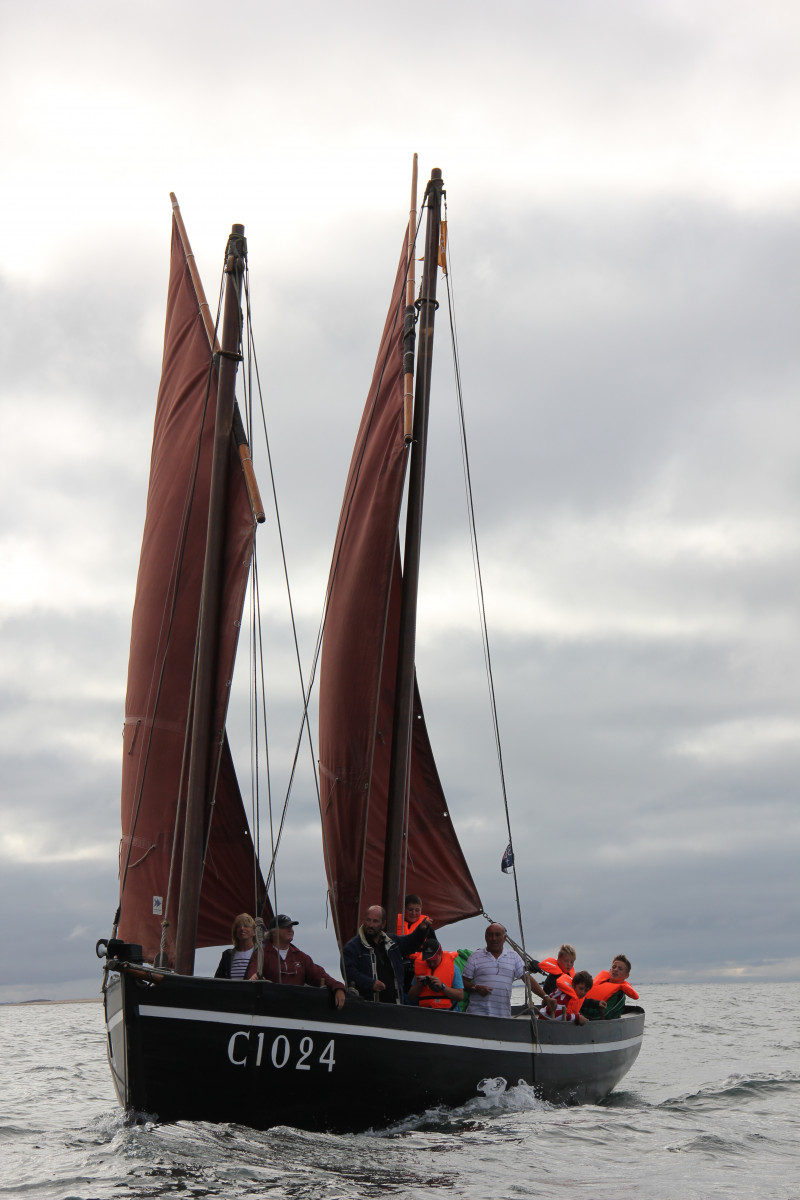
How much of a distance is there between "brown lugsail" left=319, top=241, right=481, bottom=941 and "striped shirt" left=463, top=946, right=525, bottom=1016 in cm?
116

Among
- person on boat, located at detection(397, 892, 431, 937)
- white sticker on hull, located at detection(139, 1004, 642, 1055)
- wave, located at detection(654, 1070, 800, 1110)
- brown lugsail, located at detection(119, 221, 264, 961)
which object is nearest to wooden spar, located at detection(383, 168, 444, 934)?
person on boat, located at detection(397, 892, 431, 937)

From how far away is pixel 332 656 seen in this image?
16359 mm

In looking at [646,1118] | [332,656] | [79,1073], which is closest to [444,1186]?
[646,1118]

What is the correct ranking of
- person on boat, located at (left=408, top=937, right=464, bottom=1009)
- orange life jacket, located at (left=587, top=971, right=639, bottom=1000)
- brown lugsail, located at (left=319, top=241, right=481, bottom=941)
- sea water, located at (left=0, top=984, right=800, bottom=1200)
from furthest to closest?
orange life jacket, located at (left=587, top=971, right=639, bottom=1000) < brown lugsail, located at (left=319, top=241, right=481, bottom=941) < person on boat, located at (left=408, top=937, right=464, bottom=1009) < sea water, located at (left=0, top=984, right=800, bottom=1200)

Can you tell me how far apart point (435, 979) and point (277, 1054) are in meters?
2.68

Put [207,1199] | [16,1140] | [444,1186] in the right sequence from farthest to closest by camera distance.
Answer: [16,1140] → [444,1186] → [207,1199]

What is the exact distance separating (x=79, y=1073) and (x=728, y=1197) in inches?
788

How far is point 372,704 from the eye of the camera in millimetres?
15680

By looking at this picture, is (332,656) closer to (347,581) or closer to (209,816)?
(347,581)

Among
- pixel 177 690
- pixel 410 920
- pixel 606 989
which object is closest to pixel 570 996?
pixel 606 989

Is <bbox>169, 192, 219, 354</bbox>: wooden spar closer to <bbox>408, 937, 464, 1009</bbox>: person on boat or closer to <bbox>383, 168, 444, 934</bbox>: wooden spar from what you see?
<bbox>383, 168, 444, 934</bbox>: wooden spar

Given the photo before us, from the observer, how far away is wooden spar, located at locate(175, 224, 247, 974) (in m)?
13.4

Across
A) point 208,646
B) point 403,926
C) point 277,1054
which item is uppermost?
point 208,646

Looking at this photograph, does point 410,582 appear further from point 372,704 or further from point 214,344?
point 214,344
